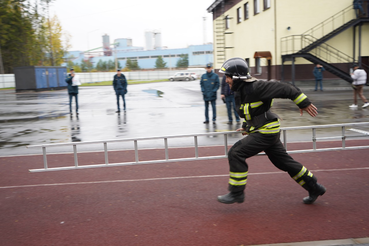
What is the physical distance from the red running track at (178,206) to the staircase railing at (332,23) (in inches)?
833

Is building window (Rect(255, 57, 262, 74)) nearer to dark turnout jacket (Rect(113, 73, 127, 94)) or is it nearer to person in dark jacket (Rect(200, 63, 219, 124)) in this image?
dark turnout jacket (Rect(113, 73, 127, 94))

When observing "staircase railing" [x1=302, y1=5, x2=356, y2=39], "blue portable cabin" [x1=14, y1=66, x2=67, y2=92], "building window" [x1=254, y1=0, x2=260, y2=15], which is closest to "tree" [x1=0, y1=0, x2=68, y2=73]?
"blue portable cabin" [x1=14, y1=66, x2=67, y2=92]

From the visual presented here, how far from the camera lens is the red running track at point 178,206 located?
4.27 meters

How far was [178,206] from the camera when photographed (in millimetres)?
5246

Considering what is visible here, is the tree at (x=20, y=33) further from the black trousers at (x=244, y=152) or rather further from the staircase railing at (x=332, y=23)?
the black trousers at (x=244, y=152)

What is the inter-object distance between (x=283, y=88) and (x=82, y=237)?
9.48ft

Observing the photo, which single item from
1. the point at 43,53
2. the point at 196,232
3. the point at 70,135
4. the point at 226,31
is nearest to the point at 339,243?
the point at 196,232

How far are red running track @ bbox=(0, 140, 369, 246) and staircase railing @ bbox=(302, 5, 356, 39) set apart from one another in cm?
2117

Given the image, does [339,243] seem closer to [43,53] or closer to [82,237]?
[82,237]

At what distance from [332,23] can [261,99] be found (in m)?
25.4

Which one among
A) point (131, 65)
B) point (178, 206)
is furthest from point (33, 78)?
point (131, 65)

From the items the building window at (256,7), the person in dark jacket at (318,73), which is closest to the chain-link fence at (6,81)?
the building window at (256,7)

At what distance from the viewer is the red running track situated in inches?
168

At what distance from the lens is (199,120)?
14.0 metres
